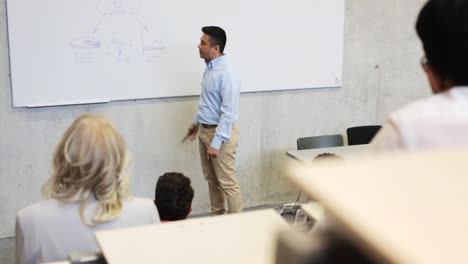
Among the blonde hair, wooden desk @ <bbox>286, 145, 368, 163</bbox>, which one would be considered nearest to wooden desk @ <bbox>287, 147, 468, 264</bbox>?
the blonde hair

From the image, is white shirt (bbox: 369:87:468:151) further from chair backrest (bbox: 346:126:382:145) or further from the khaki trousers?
chair backrest (bbox: 346:126:382:145)

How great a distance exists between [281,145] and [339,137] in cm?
68

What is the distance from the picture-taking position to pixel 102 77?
453 cm

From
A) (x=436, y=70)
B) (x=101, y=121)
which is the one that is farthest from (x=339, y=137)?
(x=436, y=70)

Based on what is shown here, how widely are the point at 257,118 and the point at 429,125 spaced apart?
14.0 feet

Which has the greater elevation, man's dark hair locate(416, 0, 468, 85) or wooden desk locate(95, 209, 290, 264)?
man's dark hair locate(416, 0, 468, 85)

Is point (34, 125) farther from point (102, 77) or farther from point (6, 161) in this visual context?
point (102, 77)

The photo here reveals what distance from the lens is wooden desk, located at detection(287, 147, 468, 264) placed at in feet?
1.43

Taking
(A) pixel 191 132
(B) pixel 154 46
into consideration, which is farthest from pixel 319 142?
(B) pixel 154 46

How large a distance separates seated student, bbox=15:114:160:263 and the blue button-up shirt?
2375mm

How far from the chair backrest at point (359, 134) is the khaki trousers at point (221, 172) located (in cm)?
95

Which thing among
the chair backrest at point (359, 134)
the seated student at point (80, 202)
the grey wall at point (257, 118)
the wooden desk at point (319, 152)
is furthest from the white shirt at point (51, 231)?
the chair backrest at point (359, 134)

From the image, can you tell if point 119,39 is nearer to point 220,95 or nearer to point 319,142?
point 220,95

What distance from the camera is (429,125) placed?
947 mm
